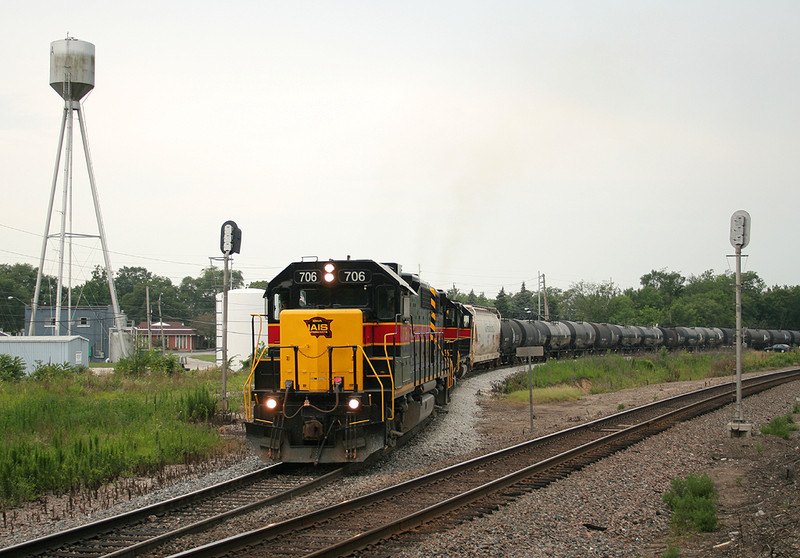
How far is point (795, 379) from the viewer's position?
31.6 metres

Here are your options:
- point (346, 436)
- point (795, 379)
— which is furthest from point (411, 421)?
point (795, 379)

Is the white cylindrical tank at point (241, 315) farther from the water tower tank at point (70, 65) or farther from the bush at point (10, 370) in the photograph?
the bush at point (10, 370)

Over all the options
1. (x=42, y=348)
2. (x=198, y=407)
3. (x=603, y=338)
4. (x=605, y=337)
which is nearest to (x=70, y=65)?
(x=42, y=348)

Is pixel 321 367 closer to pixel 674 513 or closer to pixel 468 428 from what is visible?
pixel 674 513

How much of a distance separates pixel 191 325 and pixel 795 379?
10210 cm

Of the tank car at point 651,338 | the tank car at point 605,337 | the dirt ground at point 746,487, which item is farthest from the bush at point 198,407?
the tank car at point 651,338

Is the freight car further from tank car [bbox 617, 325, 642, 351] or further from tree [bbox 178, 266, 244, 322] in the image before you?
tree [bbox 178, 266, 244, 322]

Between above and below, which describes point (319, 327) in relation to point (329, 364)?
above

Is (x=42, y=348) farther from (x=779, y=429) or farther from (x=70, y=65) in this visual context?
(x=779, y=429)

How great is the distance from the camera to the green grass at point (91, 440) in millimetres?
10367

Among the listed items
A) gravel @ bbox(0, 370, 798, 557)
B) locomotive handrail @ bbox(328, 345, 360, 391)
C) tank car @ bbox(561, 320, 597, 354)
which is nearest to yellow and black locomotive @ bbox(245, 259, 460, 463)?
locomotive handrail @ bbox(328, 345, 360, 391)

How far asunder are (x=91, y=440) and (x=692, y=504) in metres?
9.77

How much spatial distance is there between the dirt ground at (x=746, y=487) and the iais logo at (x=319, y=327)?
529 centimetres

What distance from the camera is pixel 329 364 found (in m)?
10.9
